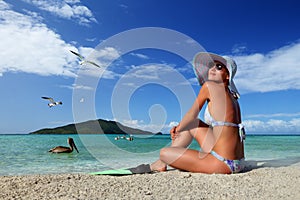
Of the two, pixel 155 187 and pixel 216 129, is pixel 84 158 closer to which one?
pixel 216 129

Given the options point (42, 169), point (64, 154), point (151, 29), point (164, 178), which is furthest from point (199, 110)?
point (64, 154)

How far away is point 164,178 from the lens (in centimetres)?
341

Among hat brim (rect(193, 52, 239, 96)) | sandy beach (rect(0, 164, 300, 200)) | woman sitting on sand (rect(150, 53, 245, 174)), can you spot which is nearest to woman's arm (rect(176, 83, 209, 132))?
woman sitting on sand (rect(150, 53, 245, 174))

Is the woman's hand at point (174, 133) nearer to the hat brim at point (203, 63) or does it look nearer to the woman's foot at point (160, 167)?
the woman's foot at point (160, 167)

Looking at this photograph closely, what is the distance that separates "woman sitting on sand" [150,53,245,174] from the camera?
3.68 metres

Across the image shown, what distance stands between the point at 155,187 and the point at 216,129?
1.26 meters

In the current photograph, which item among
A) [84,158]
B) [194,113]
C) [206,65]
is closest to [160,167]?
[194,113]

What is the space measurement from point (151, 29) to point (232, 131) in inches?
94.4

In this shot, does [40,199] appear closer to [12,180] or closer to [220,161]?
[12,180]

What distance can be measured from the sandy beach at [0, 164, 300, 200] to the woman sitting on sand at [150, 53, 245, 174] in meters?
0.19

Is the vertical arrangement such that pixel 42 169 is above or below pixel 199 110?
below

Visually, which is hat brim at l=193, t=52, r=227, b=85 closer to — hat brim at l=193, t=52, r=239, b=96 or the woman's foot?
hat brim at l=193, t=52, r=239, b=96

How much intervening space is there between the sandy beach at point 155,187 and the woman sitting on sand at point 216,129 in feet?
0.62

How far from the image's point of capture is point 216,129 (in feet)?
12.3
